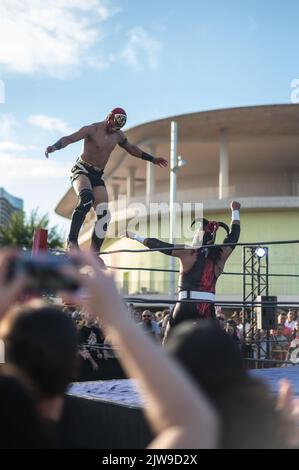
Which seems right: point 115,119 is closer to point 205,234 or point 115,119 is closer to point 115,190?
point 205,234

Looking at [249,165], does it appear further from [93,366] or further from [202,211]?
[93,366]

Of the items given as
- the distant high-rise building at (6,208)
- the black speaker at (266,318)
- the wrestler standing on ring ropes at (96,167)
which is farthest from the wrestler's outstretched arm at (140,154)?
the distant high-rise building at (6,208)

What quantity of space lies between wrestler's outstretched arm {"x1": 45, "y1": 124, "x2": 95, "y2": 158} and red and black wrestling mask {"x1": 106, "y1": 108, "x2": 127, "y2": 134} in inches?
6.9

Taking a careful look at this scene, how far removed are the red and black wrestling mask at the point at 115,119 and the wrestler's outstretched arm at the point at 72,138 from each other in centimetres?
18

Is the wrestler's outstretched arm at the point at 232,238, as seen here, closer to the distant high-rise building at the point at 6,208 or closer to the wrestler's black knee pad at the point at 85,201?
the wrestler's black knee pad at the point at 85,201

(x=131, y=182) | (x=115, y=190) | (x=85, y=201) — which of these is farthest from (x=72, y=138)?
(x=115, y=190)

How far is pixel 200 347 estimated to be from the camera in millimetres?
1587

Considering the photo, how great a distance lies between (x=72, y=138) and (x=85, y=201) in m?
0.65

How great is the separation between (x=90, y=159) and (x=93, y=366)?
2.73 metres

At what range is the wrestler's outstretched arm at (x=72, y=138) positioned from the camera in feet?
20.5

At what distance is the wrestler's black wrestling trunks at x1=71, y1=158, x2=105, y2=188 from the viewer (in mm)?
6547

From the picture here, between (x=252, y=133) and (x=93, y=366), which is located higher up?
(x=252, y=133)

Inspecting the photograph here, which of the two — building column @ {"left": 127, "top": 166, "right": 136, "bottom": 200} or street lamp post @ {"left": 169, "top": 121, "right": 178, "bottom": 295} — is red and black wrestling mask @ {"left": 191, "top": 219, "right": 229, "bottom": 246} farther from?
building column @ {"left": 127, "top": 166, "right": 136, "bottom": 200}
